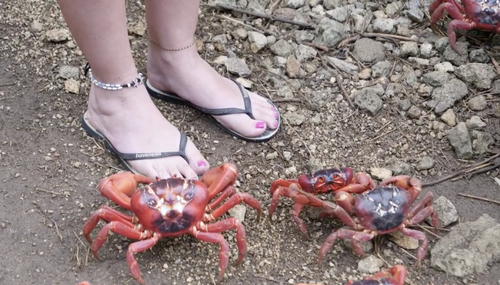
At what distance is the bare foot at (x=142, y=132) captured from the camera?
2779 millimetres

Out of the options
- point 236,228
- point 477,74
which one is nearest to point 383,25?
point 477,74

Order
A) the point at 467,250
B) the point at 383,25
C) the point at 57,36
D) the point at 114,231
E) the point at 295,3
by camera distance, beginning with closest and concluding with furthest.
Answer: the point at 114,231, the point at 467,250, the point at 57,36, the point at 383,25, the point at 295,3

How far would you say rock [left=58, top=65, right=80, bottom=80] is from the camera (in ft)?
10.8

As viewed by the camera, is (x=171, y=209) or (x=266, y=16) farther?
(x=266, y=16)

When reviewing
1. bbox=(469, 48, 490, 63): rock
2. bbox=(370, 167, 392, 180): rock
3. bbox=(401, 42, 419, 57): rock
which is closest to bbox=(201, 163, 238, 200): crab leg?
bbox=(370, 167, 392, 180): rock

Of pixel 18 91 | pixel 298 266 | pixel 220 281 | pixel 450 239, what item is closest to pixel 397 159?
pixel 450 239

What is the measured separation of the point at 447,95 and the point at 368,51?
50cm

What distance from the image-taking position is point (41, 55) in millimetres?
3393

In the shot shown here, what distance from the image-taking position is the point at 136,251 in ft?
7.94

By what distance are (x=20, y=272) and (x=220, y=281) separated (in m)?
0.73

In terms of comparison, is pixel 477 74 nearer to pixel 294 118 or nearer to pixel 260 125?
pixel 294 118

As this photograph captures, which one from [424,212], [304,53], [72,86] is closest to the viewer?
[424,212]

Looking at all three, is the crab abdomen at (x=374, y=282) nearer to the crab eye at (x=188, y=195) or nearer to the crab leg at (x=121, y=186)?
the crab eye at (x=188, y=195)

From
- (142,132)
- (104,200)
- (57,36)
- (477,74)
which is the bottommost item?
(104,200)
